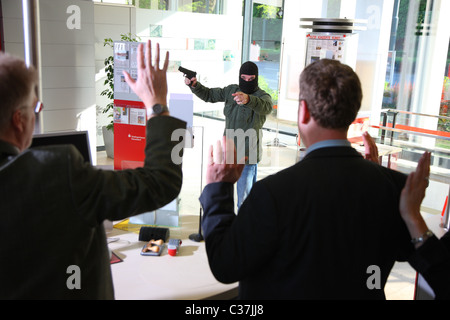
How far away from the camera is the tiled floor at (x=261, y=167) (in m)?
3.89

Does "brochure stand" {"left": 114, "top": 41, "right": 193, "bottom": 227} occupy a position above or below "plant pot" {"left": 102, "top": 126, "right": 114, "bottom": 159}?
above

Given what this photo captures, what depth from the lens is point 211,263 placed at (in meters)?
1.40

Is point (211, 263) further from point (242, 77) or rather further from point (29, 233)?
point (242, 77)

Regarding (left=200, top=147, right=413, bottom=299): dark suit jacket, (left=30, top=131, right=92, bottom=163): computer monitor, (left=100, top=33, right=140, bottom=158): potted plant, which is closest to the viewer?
(left=200, top=147, right=413, bottom=299): dark suit jacket

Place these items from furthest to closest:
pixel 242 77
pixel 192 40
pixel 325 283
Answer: pixel 192 40 < pixel 242 77 < pixel 325 283

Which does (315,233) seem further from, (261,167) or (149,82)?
(261,167)

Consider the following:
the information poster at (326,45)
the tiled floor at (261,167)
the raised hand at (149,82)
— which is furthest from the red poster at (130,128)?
the raised hand at (149,82)

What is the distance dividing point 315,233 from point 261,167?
6642 millimetres

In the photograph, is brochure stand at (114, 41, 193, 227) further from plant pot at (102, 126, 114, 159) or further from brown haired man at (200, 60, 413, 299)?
brown haired man at (200, 60, 413, 299)

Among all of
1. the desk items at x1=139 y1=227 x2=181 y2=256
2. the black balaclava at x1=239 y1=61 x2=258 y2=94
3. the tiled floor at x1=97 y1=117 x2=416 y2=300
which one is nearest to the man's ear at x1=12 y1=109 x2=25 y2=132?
the desk items at x1=139 y1=227 x2=181 y2=256

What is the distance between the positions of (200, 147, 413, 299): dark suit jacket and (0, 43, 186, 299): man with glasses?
0.27 metres

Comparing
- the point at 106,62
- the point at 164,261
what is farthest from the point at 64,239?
the point at 106,62

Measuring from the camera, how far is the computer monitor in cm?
229
